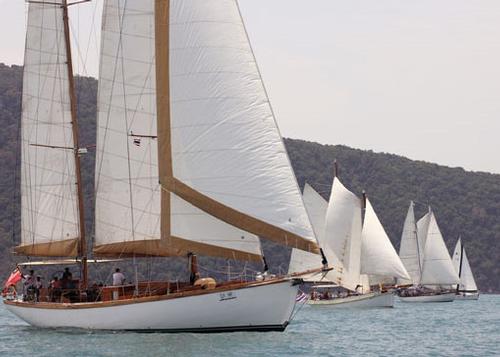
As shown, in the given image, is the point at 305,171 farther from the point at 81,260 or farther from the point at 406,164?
the point at 81,260

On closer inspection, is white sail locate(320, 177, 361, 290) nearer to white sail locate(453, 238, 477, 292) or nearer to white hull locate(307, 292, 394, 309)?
white hull locate(307, 292, 394, 309)

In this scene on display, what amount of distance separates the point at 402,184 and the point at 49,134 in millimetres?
132871

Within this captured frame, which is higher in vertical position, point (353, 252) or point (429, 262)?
point (429, 262)

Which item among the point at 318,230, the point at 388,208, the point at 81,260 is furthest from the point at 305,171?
the point at 81,260

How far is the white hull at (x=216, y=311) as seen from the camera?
39.0m

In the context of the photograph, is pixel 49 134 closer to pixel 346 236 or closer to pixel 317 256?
pixel 317 256

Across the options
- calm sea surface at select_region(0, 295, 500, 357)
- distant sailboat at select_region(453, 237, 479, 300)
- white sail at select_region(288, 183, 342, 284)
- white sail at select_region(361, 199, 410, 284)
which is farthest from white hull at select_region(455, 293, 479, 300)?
calm sea surface at select_region(0, 295, 500, 357)

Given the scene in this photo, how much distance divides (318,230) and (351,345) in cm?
4088

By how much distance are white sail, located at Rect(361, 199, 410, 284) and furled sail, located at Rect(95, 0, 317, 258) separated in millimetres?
38442

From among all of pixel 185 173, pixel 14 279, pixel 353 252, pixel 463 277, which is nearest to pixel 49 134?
pixel 14 279

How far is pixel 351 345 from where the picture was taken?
42.0m

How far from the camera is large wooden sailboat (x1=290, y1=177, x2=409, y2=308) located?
78875 millimetres

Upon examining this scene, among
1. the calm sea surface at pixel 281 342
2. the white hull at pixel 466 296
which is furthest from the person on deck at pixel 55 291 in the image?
the white hull at pixel 466 296

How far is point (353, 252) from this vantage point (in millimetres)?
78562
